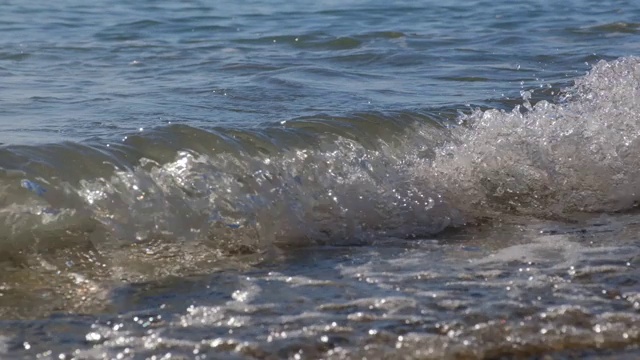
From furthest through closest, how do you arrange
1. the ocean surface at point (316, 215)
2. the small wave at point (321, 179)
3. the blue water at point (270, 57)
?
the blue water at point (270, 57)
the small wave at point (321, 179)
the ocean surface at point (316, 215)

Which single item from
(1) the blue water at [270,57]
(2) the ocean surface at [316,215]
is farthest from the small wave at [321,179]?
(1) the blue water at [270,57]

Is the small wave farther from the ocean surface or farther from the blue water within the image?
the blue water

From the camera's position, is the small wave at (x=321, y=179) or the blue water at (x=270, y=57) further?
the blue water at (x=270, y=57)

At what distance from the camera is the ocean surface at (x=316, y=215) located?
10.3ft

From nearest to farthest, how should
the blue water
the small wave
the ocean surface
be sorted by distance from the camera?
the ocean surface, the small wave, the blue water

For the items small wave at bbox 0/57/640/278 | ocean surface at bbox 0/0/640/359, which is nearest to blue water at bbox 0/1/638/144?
ocean surface at bbox 0/0/640/359

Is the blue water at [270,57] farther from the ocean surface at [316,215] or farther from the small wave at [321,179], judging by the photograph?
the small wave at [321,179]

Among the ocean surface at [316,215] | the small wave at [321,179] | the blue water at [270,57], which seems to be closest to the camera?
the ocean surface at [316,215]

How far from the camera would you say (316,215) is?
4.29 metres

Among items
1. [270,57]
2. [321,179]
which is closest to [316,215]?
[321,179]

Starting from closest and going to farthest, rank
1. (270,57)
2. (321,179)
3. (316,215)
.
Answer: (316,215) < (321,179) < (270,57)

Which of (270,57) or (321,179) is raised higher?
(321,179)

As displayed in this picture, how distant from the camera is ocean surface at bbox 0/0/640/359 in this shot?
10.3 ft

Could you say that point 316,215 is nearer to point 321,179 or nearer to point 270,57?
point 321,179
